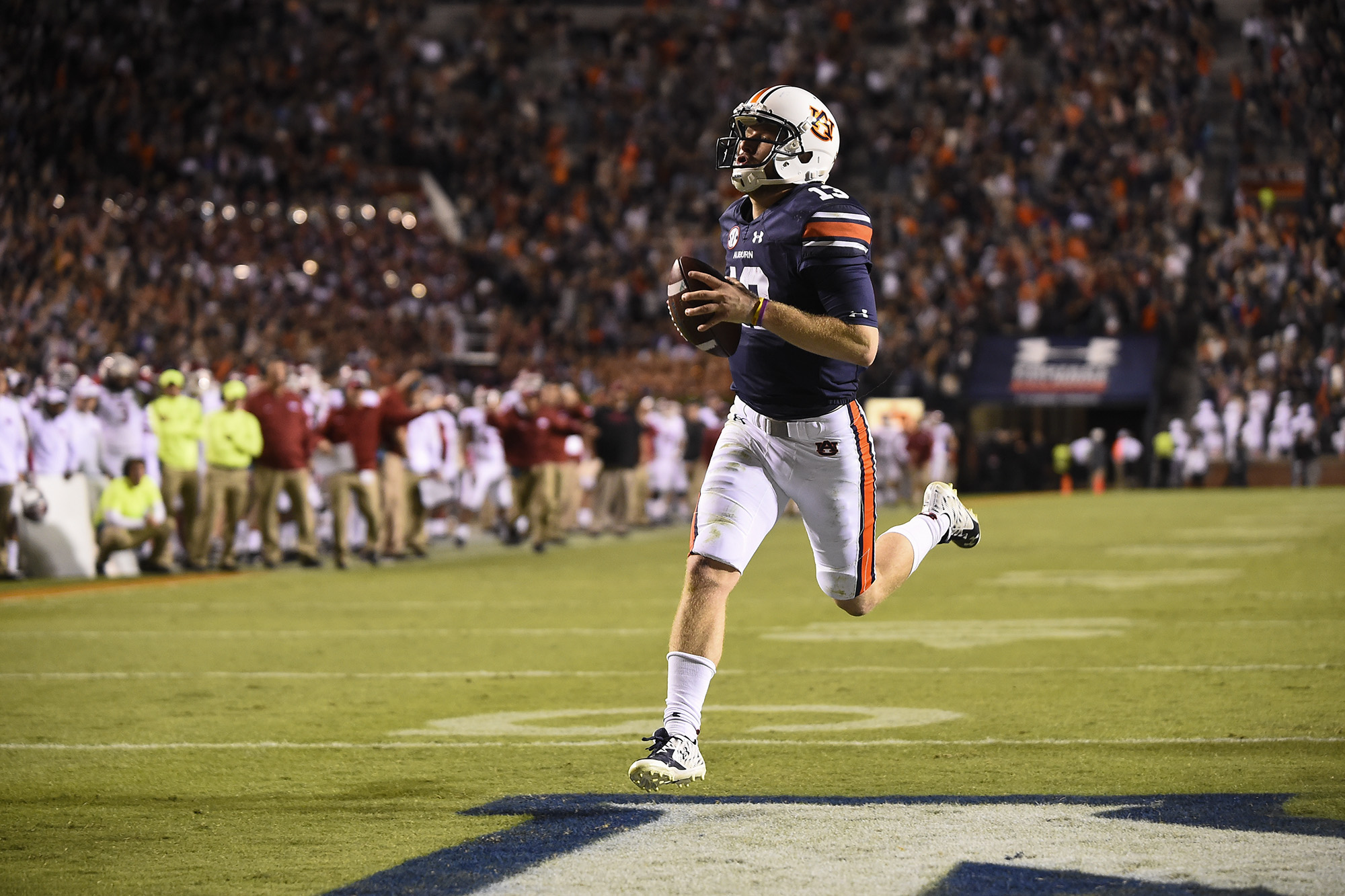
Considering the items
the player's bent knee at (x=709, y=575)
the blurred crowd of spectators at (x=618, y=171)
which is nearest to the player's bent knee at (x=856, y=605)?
the player's bent knee at (x=709, y=575)

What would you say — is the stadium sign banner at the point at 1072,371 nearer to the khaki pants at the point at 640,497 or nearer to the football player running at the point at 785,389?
the khaki pants at the point at 640,497

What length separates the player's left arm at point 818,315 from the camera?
497cm

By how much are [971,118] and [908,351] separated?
239 inches

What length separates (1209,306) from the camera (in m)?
32.3

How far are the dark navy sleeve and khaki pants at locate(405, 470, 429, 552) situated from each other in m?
13.7

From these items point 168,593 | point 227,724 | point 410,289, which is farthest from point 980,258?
point 227,724

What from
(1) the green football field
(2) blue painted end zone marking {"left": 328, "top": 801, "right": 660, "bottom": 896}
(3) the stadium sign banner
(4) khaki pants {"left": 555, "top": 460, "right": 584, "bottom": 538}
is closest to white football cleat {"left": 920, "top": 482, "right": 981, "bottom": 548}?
(1) the green football field

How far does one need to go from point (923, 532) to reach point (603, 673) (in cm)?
306

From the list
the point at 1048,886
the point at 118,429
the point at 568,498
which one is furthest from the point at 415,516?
the point at 1048,886

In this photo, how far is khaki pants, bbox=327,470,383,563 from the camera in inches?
664

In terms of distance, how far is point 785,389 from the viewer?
17.7 feet

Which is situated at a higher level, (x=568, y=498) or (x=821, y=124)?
(x=821, y=124)

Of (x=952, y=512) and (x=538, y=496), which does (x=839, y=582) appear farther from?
(x=538, y=496)

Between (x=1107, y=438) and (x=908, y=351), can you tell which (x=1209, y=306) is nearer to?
(x=1107, y=438)
